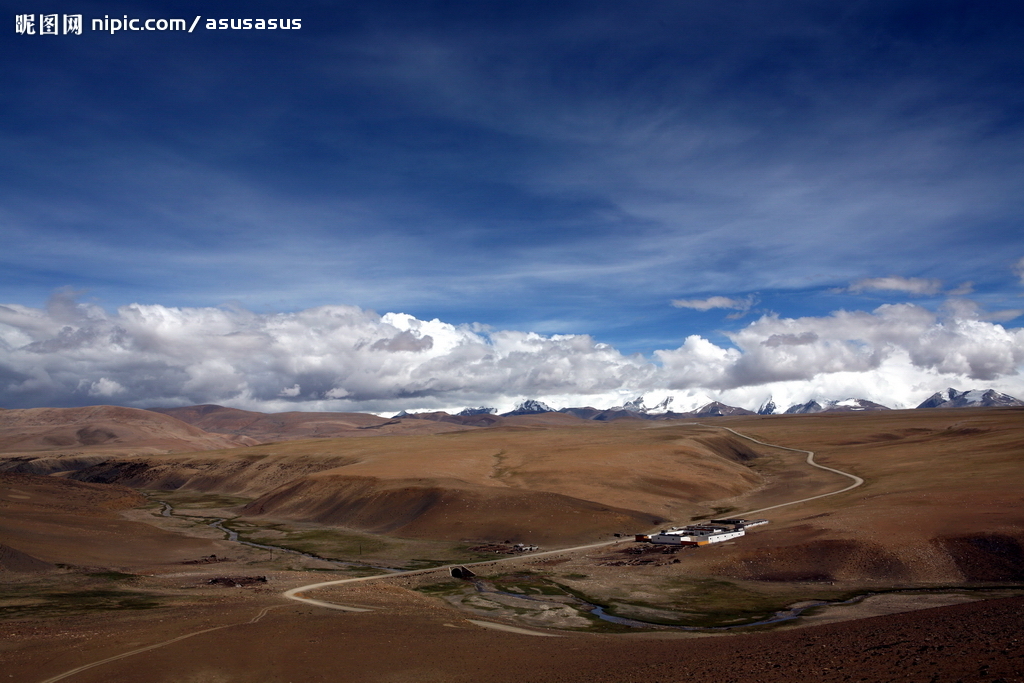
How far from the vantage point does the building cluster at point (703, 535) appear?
66062 mm

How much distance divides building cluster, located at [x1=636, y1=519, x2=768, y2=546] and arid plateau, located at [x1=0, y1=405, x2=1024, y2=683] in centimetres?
133

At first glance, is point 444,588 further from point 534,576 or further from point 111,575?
point 111,575

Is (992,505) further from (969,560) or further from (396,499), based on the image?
(396,499)

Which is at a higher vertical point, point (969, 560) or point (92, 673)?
point (92, 673)

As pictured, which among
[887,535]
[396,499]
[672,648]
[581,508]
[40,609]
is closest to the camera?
[672,648]

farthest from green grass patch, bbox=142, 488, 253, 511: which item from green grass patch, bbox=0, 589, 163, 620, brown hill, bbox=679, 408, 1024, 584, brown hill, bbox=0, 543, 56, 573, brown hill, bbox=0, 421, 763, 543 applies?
brown hill, bbox=679, 408, 1024, 584

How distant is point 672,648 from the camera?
3167 cm

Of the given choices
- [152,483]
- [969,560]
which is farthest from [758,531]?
[152,483]

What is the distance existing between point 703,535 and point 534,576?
62.8 feet

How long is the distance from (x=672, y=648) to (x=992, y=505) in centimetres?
4744

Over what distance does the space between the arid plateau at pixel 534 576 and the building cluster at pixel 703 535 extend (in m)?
1.33

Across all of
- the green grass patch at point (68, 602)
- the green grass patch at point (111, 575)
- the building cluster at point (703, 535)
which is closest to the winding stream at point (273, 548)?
the green grass patch at point (111, 575)

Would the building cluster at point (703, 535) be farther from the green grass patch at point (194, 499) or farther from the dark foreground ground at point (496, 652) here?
the green grass patch at point (194, 499)

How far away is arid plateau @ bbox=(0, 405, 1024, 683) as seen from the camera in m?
28.4
